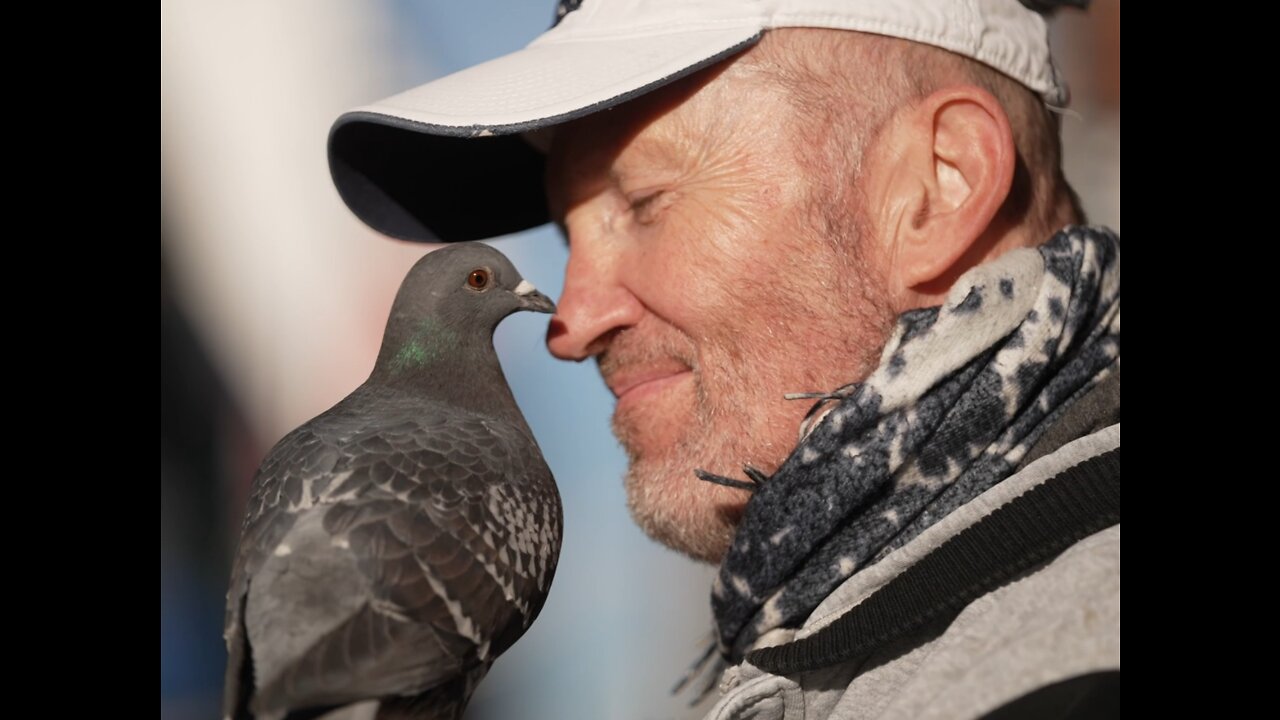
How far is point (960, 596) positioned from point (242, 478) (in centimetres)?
254

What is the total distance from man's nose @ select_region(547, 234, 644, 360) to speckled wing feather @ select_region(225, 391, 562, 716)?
0.56 metres

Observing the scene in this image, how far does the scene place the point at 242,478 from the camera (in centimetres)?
311

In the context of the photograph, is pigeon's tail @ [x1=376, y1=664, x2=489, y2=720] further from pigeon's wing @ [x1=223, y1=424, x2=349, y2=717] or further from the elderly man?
the elderly man

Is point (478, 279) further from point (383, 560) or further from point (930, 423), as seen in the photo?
point (930, 423)

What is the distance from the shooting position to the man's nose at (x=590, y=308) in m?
1.83

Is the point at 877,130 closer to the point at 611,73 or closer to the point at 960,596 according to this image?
the point at 611,73

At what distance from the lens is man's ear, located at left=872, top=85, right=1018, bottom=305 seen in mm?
1728

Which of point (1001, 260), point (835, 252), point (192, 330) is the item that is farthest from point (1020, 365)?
point (192, 330)

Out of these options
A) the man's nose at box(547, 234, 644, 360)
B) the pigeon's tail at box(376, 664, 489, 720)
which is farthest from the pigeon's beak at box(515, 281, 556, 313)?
the pigeon's tail at box(376, 664, 489, 720)

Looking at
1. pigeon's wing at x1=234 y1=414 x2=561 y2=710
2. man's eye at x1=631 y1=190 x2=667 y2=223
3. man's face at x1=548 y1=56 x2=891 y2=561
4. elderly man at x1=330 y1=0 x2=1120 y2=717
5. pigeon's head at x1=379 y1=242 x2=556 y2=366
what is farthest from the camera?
man's eye at x1=631 y1=190 x2=667 y2=223

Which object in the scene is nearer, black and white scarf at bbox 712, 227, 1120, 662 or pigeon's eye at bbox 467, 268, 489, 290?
black and white scarf at bbox 712, 227, 1120, 662

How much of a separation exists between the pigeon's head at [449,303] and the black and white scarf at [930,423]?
21.7 inches

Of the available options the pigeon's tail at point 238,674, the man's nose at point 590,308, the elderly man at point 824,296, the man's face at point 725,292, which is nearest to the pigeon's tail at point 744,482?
the elderly man at point 824,296

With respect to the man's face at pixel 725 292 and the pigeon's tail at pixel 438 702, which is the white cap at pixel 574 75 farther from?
the pigeon's tail at pixel 438 702
